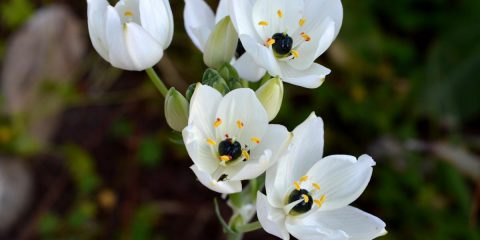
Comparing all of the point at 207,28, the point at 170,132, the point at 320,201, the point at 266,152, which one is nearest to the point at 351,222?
the point at 320,201

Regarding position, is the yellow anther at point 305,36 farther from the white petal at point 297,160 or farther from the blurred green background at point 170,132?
the blurred green background at point 170,132

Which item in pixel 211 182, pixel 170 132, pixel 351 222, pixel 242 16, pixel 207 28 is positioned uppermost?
pixel 242 16

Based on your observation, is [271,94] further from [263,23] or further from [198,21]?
[198,21]

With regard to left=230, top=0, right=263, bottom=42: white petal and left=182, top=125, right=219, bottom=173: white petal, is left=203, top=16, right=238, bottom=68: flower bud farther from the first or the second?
left=182, top=125, right=219, bottom=173: white petal

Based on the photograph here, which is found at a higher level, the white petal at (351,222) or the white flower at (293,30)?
the white flower at (293,30)

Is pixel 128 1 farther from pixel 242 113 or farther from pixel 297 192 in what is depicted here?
pixel 297 192

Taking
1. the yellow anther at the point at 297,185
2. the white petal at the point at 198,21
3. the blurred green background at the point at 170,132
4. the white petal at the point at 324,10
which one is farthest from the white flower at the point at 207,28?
the blurred green background at the point at 170,132
